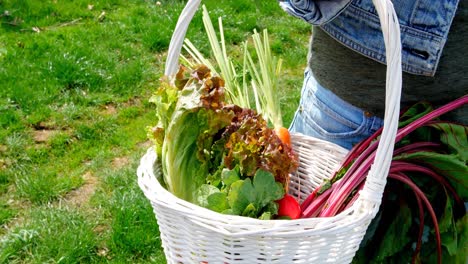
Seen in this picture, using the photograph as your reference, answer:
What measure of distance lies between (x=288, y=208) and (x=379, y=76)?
0.39 metres

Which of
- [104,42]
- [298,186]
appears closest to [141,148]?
[104,42]

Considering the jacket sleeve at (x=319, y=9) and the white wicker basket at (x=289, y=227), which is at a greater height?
the jacket sleeve at (x=319, y=9)

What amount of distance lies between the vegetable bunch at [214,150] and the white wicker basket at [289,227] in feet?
0.28

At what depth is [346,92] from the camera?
5.02 feet

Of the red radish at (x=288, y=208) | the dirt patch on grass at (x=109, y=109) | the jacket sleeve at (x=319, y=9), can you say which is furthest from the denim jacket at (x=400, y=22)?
the dirt patch on grass at (x=109, y=109)

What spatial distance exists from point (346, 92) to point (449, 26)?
0.28 meters

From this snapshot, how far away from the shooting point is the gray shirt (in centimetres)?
141

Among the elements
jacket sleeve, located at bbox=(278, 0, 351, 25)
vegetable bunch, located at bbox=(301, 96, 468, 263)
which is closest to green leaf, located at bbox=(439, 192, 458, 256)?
vegetable bunch, located at bbox=(301, 96, 468, 263)

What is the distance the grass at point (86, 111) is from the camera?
273cm

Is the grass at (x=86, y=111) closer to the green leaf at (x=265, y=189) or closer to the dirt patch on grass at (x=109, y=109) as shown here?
the dirt patch on grass at (x=109, y=109)

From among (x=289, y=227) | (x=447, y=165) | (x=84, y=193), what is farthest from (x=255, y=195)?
(x=84, y=193)

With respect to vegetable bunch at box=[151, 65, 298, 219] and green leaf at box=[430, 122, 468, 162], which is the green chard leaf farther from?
green leaf at box=[430, 122, 468, 162]

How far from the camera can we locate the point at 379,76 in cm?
147

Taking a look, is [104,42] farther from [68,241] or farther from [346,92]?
[346,92]
